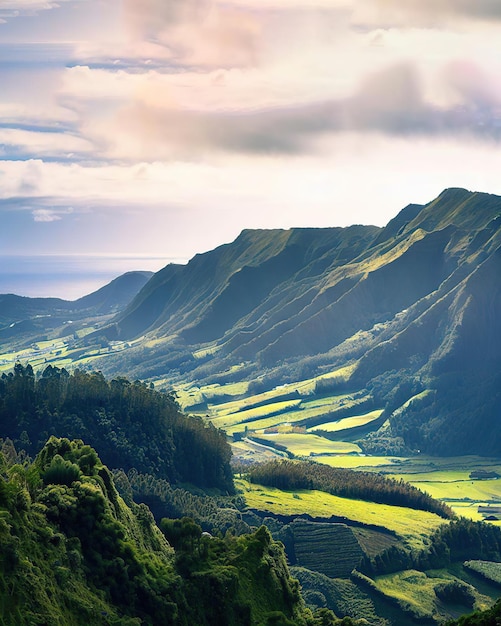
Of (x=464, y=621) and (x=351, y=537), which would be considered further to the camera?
(x=351, y=537)

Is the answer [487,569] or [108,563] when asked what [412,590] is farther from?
[108,563]

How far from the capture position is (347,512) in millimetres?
187000

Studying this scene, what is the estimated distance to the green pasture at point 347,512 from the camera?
18012cm

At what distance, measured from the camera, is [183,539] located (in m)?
85.9

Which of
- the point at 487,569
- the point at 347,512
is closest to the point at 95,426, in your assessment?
the point at 347,512

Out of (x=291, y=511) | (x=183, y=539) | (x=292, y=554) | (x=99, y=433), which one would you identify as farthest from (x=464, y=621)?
(x=99, y=433)

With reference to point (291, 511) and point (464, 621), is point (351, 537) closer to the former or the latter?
point (291, 511)

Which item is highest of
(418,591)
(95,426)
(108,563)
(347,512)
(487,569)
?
(108,563)

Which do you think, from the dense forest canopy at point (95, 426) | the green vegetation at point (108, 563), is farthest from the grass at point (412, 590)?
the green vegetation at point (108, 563)

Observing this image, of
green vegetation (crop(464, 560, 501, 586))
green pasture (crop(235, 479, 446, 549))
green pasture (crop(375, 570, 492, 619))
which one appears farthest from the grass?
green pasture (crop(235, 479, 446, 549))

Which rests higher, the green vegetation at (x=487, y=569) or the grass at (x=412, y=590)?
the grass at (x=412, y=590)

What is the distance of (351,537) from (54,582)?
4328 inches

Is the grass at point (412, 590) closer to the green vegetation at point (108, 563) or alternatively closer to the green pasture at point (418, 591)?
the green pasture at point (418, 591)

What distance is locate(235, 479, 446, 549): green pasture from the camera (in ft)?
591
